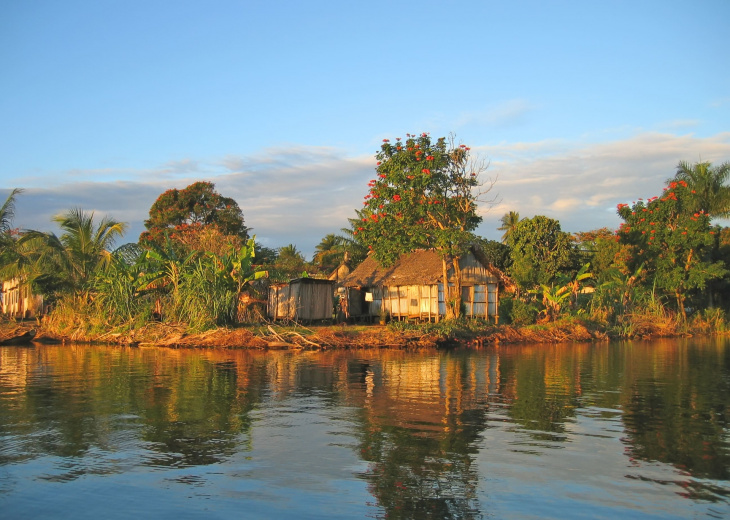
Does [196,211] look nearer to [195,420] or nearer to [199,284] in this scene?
[199,284]

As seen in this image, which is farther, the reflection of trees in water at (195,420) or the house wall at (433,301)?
the house wall at (433,301)

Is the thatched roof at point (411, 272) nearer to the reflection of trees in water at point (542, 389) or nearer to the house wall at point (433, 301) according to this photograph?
the house wall at point (433, 301)

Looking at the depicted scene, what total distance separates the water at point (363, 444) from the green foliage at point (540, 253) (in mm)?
15490

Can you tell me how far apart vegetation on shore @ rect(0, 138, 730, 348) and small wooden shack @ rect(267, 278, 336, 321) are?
Answer: 56 centimetres

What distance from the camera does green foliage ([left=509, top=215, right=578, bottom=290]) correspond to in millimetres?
31312

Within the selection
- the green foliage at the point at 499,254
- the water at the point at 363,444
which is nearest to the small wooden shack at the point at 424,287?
the green foliage at the point at 499,254

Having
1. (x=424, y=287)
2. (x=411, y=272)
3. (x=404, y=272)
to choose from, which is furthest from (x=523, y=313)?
(x=404, y=272)

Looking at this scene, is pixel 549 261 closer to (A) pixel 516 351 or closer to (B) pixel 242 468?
(A) pixel 516 351

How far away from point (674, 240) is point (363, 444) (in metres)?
27.8

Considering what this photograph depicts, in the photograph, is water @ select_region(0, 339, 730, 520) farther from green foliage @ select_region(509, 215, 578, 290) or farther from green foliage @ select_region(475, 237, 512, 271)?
green foliage @ select_region(475, 237, 512, 271)

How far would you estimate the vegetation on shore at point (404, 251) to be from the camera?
2442 cm

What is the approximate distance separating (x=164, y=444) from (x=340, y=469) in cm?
255

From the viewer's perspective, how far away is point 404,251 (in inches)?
1070

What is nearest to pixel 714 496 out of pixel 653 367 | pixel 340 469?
pixel 340 469
